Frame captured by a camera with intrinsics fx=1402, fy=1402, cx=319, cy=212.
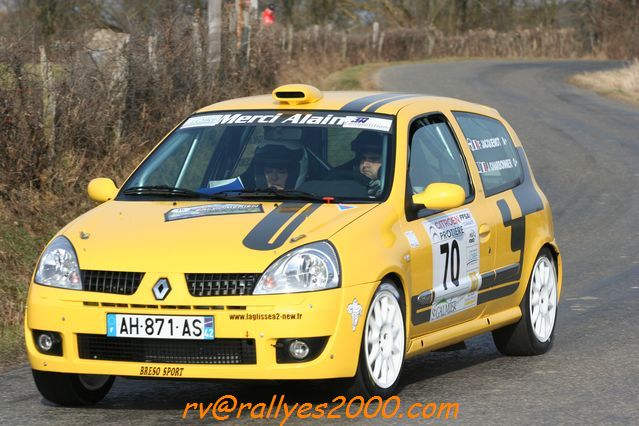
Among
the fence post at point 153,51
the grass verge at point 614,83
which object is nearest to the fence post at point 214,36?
the fence post at point 153,51

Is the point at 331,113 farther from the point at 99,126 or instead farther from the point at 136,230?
the point at 99,126

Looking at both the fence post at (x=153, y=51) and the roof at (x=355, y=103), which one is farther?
the fence post at (x=153, y=51)

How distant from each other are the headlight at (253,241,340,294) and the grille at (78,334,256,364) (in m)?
0.27

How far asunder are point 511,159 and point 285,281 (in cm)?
304

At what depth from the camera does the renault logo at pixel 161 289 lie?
251 inches

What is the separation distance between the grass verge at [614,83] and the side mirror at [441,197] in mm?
24866

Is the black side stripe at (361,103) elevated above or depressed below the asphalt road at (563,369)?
above

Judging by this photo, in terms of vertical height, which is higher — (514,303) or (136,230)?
(136,230)

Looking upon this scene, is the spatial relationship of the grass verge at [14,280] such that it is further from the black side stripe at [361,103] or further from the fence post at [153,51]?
the fence post at [153,51]

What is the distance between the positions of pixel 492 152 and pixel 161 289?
307 centimetres

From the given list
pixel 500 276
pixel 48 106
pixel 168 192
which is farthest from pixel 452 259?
pixel 48 106

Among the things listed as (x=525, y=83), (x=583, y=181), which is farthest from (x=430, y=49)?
(x=583, y=181)

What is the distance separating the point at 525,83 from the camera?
37000 millimetres

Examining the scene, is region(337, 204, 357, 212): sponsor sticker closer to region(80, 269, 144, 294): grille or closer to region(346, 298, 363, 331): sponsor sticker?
region(346, 298, 363, 331): sponsor sticker
